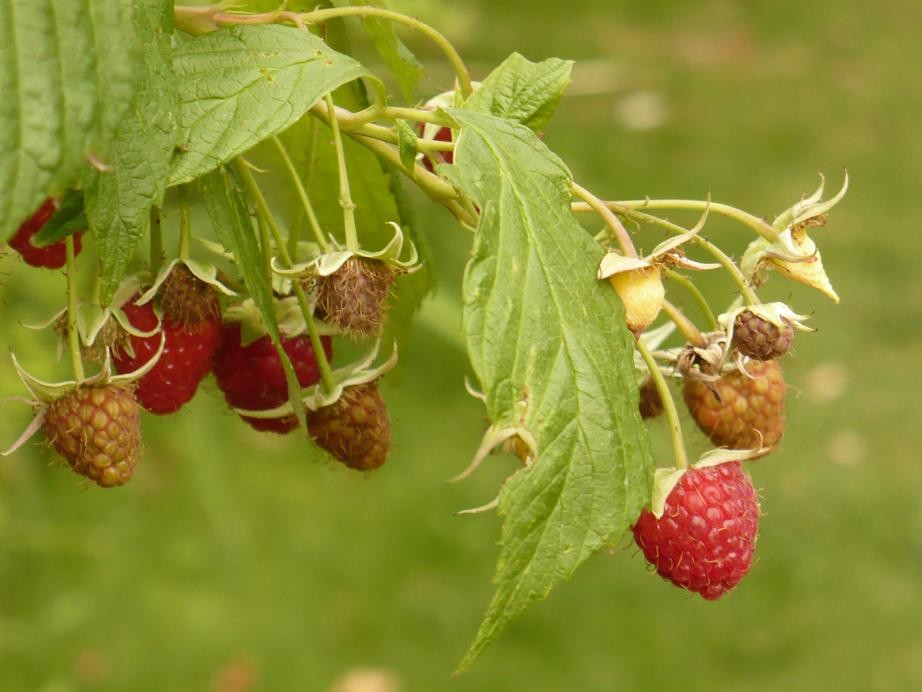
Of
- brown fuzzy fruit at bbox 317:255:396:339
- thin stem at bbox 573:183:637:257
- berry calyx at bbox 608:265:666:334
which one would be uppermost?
thin stem at bbox 573:183:637:257

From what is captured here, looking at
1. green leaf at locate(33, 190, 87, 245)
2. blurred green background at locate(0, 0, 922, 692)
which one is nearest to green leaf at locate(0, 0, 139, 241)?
green leaf at locate(33, 190, 87, 245)

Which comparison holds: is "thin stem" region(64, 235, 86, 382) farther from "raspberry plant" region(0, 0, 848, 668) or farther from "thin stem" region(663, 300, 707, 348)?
"thin stem" region(663, 300, 707, 348)

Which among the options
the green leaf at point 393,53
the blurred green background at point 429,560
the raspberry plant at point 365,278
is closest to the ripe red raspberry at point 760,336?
the raspberry plant at point 365,278

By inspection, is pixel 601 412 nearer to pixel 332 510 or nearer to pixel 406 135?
pixel 406 135

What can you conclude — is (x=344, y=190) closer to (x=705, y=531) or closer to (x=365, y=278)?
(x=365, y=278)

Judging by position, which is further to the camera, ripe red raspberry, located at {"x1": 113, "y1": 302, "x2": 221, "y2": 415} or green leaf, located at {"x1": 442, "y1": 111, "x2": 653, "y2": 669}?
ripe red raspberry, located at {"x1": 113, "y1": 302, "x2": 221, "y2": 415}
